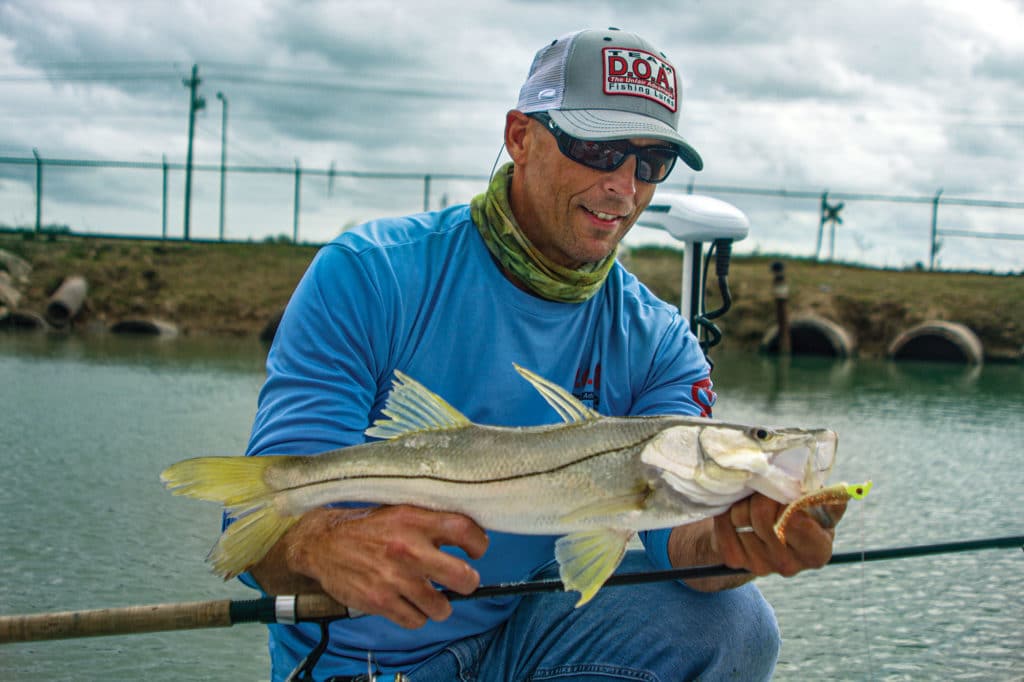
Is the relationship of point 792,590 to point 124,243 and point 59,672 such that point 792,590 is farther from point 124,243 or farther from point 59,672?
point 124,243

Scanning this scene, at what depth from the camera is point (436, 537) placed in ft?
6.73

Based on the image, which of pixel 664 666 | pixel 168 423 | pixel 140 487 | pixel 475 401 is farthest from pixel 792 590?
pixel 168 423

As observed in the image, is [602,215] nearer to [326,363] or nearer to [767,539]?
[326,363]

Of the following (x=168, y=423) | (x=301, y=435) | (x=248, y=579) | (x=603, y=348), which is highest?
(x=603, y=348)

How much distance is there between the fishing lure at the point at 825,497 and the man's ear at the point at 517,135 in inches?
58.0

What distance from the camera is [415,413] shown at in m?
2.23

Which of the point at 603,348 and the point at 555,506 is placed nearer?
the point at 555,506

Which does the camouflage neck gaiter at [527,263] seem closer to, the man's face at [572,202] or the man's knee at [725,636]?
the man's face at [572,202]

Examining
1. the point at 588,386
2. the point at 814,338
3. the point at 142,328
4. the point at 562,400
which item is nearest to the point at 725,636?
the point at 588,386

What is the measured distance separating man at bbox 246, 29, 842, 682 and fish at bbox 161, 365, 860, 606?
170 millimetres

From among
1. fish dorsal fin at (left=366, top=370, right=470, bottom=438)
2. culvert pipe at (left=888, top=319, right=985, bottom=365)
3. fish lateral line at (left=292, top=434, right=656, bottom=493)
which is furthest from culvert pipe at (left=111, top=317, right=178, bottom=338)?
fish lateral line at (left=292, top=434, right=656, bottom=493)

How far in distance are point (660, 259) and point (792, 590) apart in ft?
67.7

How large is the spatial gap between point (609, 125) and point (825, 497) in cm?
130

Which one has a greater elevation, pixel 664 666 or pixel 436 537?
pixel 436 537
